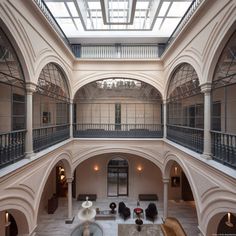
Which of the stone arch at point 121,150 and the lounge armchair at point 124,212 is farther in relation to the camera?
the stone arch at point 121,150

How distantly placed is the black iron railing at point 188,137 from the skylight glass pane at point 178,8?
7.15 meters

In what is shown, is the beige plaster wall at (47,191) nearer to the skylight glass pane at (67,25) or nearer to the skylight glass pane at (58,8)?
the skylight glass pane at (67,25)

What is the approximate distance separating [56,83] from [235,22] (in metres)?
7.88

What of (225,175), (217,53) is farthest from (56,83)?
(225,175)

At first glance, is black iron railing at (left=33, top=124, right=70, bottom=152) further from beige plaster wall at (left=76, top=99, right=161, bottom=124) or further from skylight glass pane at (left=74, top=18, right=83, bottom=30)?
skylight glass pane at (left=74, top=18, right=83, bottom=30)

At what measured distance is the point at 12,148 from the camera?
5.47 metres

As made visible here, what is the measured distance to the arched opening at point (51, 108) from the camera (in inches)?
302

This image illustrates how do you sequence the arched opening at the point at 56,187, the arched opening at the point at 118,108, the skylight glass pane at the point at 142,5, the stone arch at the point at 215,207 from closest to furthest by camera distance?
the stone arch at the point at 215,207
the skylight glass pane at the point at 142,5
the arched opening at the point at 118,108
the arched opening at the point at 56,187

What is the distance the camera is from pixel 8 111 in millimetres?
9547

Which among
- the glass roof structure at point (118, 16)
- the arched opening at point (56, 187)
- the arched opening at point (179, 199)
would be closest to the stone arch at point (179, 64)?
the glass roof structure at point (118, 16)

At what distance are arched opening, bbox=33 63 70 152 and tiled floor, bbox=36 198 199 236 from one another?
4735 millimetres

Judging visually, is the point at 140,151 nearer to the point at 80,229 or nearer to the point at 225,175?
the point at 80,229

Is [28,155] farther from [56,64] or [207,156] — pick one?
[207,156]

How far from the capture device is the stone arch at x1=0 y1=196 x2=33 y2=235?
17.4 ft
